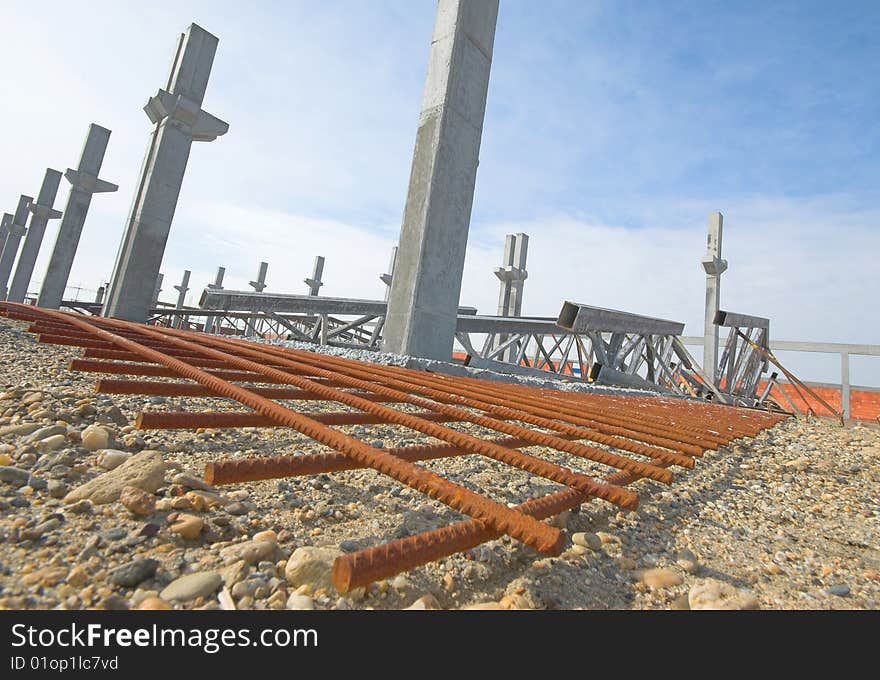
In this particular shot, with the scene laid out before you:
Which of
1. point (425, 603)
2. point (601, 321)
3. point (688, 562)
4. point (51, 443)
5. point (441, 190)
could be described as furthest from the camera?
point (601, 321)

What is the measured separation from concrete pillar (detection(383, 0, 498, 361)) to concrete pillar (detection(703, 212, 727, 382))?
11888mm

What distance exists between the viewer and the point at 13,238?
73.0 ft

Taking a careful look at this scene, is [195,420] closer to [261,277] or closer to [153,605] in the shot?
[153,605]

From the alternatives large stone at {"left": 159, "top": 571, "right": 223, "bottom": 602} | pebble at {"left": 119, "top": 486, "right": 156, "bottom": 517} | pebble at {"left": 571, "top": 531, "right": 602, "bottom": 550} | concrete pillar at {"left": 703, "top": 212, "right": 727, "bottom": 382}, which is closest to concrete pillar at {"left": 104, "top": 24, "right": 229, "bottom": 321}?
pebble at {"left": 119, "top": 486, "right": 156, "bottom": 517}

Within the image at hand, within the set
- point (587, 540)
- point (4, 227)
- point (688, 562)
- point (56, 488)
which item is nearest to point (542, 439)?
point (587, 540)

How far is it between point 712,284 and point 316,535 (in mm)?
16813

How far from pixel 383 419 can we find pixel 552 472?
2.88ft

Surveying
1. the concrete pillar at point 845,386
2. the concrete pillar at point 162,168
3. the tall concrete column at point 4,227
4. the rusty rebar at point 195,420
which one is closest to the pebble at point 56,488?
the rusty rebar at point 195,420

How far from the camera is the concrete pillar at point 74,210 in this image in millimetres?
13906

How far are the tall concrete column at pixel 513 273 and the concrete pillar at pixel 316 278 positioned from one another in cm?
1240

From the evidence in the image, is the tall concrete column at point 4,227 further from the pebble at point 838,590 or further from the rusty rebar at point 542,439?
the pebble at point 838,590

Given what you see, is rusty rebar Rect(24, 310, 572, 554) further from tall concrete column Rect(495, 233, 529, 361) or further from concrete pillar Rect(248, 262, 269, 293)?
concrete pillar Rect(248, 262, 269, 293)

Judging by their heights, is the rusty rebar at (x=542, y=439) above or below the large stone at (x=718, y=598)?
above
